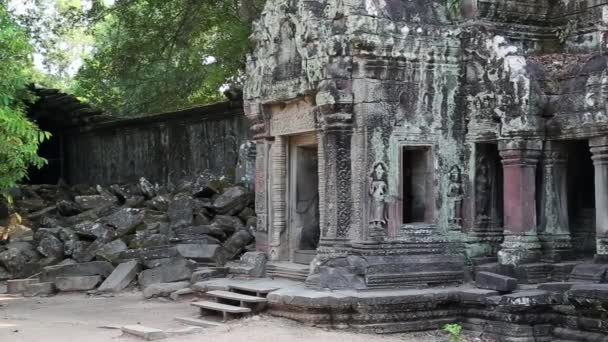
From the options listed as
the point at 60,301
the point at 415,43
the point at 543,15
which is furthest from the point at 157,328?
the point at 543,15

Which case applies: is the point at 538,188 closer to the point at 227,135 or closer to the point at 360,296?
the point at 360,296

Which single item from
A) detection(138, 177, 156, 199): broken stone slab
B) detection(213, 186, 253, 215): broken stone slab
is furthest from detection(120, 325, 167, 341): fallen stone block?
detection(138, 177, 156, 199): broken stone slab

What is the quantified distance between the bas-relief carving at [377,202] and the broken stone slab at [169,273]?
15.3ft

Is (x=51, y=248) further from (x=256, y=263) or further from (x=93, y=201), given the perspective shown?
(x=256, y=263)

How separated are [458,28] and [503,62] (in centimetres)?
96

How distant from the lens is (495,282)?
10086mm

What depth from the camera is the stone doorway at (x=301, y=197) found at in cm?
1255

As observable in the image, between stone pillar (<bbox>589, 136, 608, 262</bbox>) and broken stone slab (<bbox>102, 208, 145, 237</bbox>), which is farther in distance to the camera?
broken stone slab (<bbox>102, 208, 145, 237</bbox>)

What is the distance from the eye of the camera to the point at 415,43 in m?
11.1

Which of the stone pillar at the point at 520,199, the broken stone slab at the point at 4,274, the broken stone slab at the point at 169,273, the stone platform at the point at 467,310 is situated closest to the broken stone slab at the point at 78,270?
the broken stone slab at the point at 169,273

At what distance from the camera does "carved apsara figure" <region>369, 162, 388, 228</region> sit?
1073 centimetres

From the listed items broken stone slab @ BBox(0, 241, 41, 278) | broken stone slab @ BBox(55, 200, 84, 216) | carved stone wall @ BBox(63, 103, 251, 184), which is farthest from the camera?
carved stone wall @ BBox(63, 103, 251, 184)

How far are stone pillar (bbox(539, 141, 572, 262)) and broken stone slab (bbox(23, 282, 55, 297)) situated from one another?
8562mm

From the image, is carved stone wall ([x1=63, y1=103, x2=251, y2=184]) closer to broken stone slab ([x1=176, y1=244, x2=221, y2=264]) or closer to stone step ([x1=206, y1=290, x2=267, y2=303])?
broken stone slab ([x1=176, y1=244, x2=221, y2=264])
